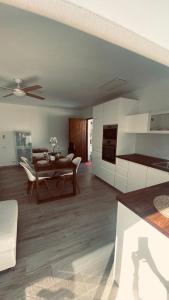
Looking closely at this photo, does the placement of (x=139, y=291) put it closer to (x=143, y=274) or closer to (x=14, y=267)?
(x=143, y=274)

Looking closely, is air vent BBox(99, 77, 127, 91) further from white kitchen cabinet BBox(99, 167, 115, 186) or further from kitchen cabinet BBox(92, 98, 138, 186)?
white kitchen cabinet BBox(99, 167, 115, 186)

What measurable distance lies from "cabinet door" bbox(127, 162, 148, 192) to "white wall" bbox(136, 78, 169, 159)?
662 mm

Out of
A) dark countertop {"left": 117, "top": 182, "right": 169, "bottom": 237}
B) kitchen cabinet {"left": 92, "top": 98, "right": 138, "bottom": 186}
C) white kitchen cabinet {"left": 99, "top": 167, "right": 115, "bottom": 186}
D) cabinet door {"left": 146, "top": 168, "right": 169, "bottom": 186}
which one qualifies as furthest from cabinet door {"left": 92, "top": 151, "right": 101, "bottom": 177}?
dark countertop {"left": 117, "top": 182, "right": 169, "bottom": 237}

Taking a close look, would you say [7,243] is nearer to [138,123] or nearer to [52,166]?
[52,166]

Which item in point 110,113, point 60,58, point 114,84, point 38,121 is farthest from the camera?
point 38,121

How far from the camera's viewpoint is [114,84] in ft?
9.55

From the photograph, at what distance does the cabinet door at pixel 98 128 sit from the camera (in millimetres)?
3614

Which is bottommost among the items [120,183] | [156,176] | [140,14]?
[120,183]

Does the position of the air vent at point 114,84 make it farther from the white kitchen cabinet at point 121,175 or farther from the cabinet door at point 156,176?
the cabinet door at point 156,176

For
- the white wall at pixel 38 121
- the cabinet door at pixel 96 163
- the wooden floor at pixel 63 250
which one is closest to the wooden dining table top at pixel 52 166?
the wooden floor at pixel 63 250

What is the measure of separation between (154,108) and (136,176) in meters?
1.55

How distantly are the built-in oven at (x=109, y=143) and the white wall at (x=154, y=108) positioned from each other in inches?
24.4

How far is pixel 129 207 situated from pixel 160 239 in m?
0.26

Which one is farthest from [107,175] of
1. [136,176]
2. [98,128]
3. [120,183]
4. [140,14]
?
[140,14]
